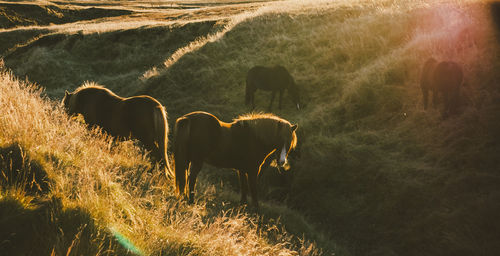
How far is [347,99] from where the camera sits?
12289 millimetres

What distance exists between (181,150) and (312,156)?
16.2ft

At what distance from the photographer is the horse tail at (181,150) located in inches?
259

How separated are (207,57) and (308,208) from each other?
1255 centimetres

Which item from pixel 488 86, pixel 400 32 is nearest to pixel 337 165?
pixel 488 86

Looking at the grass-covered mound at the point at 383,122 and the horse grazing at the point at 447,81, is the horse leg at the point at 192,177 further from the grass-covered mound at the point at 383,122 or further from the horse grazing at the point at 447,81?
the horse grazing at the point at 447,81

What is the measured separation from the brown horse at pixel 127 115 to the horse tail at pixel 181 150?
21.3 inches

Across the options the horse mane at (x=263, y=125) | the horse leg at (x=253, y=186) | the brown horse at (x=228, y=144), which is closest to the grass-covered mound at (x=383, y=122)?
the horse leg at (x=253, y=186)

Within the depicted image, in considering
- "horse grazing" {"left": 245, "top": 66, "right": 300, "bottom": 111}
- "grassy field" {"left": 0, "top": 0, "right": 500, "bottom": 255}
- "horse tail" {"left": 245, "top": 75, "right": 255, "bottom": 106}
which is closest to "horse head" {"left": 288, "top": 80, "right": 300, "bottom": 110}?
"horse grazing" {"left": 245, "top": 66, "right": 300, "bottom": 111}

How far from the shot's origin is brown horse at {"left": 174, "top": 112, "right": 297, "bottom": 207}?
261 inches

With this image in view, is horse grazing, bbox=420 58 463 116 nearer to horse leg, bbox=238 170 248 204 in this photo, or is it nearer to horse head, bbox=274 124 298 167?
horse head, bbox=274 124 298 167

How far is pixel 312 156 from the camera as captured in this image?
1038 cm

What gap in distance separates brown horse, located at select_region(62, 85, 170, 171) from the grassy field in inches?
14.2

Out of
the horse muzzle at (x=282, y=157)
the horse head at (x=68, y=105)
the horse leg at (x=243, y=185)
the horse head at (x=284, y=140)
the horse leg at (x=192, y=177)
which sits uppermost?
the horse head at (x=68, y=105)

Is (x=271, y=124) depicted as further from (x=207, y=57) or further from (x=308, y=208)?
(x=207, y=57)
